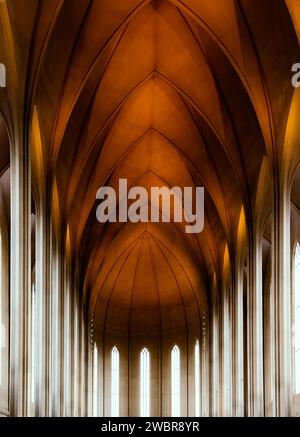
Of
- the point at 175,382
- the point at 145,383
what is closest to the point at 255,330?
the point at 175,382

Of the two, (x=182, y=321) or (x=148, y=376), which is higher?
(x=182, y=321)

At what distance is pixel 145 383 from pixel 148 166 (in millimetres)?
18034

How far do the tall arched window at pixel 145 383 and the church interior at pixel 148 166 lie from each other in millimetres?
6277

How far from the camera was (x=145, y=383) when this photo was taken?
1879 inches

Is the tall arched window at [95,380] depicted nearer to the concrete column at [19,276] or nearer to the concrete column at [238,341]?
the concrete column at [238,341]

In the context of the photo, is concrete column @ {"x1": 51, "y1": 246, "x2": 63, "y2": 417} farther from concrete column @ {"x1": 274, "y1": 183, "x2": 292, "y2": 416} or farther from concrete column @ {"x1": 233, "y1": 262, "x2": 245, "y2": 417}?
concrete column @ {"x1": 274, "y1": 183, "x2": 292, "y2": 416}

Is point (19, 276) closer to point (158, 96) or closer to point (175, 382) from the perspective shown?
point (158, 96)

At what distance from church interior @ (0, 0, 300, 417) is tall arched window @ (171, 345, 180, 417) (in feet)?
16.9

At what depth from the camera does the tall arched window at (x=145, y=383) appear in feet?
155

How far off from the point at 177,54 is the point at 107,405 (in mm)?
27616

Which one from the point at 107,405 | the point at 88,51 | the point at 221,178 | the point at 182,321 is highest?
the point at 88,51

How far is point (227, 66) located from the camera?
83.6 feet

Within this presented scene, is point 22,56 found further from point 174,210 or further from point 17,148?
point 174,210
